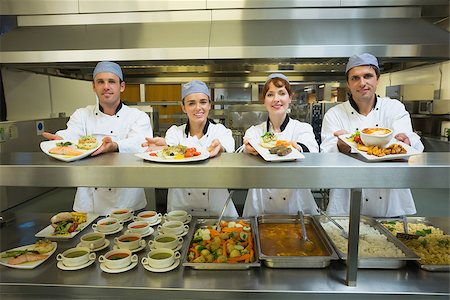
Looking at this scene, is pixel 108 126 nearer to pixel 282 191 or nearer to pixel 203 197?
pixel 203 197

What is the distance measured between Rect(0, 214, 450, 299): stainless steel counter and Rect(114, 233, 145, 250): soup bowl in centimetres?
13

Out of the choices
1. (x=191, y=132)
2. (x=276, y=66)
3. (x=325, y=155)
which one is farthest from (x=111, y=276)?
(x=276, y=66)

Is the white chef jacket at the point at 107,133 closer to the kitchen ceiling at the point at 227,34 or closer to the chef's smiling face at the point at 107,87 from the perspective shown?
the chef's smiling face at the point at 107,87

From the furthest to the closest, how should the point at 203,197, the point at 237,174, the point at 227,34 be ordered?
the point at 227,34 < the point at 203,197 < the point at 237,174

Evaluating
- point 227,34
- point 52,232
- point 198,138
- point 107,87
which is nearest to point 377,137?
point 198,138

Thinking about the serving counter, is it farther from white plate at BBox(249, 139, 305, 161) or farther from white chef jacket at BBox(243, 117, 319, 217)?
white chef jacket at BBox(243, 117, 319, 217)

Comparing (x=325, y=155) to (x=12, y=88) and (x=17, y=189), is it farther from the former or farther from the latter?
(x=12, y=88)

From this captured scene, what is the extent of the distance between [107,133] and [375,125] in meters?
1.90

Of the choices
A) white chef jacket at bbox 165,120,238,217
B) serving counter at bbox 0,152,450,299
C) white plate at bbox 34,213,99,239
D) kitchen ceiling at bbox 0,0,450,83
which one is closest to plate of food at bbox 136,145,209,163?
serving counter at bbox 0,152,450,299

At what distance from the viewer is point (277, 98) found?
1.89m

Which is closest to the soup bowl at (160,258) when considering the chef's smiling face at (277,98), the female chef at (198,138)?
the female chef at (198,138)

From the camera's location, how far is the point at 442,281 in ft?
3.51

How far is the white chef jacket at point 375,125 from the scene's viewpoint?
76.2 inches

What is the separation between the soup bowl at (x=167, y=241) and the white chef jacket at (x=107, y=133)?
86cm
